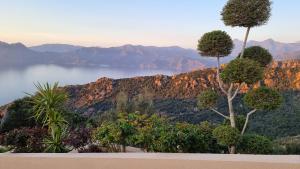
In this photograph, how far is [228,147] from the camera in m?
6.72

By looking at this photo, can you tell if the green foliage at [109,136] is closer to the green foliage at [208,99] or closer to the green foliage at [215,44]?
the green foliage at [208,99]

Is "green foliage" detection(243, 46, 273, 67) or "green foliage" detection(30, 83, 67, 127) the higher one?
"green foliage" detection(243, 46, 273, 67)

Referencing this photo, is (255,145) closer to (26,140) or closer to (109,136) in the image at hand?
(109,136)

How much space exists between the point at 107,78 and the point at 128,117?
28.9 m

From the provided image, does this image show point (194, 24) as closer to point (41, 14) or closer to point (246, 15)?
point (41, 14)

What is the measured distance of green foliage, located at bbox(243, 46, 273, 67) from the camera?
7.18m

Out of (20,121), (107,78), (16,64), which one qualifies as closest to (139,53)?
(16,64)

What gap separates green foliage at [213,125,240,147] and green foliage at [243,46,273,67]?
1575 millimetres

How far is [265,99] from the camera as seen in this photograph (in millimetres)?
6398

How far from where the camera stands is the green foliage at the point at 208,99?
7094mm

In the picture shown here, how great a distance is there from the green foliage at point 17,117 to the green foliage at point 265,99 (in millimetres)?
6686

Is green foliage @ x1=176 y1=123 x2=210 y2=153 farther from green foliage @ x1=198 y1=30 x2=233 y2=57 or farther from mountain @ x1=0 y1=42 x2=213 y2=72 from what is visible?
mountain @ x1=0 y1=42 x2=213 y2=72

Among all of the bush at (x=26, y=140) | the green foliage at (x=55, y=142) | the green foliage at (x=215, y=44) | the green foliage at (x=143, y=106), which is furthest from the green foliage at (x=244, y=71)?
the green foliage at (x=143, y=106)

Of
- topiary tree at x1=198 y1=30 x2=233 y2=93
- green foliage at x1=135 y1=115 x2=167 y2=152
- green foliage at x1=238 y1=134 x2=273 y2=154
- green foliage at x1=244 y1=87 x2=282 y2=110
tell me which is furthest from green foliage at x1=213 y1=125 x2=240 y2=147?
topiary tree at x1=198 y1=30 x2=233 y2=93
